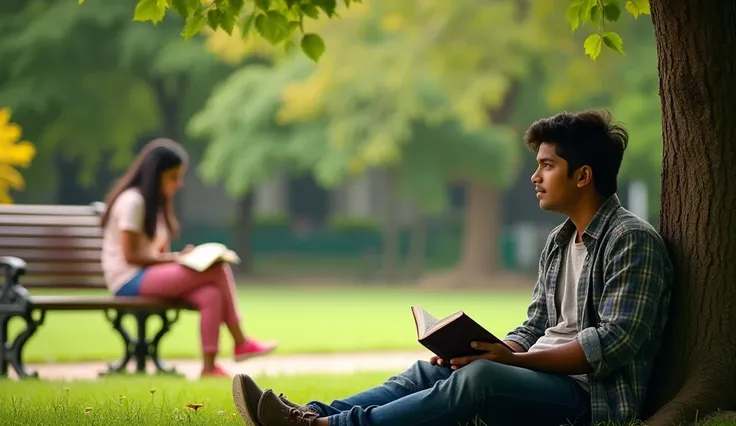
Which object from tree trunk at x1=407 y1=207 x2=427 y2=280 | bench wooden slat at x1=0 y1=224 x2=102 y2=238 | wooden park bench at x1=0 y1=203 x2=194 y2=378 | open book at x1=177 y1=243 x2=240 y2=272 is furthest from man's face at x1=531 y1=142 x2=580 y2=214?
tree trunk at x1=407 y1=207 x2=427 y2=280

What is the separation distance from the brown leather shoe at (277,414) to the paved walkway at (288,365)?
4273mm

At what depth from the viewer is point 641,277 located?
4645mm

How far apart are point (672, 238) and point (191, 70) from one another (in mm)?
25190

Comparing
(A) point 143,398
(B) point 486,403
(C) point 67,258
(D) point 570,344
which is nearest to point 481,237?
(C) point 67,258

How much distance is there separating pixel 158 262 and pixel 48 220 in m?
1.75

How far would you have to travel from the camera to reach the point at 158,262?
9000 millimetres

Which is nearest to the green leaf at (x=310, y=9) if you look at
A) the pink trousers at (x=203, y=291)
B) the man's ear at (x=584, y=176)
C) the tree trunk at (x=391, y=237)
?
the man's ear at (x=584, y=176)

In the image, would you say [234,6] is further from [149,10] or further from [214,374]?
[214,374]

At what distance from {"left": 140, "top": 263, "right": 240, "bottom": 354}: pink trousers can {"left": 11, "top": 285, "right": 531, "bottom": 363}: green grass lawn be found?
2346 mm

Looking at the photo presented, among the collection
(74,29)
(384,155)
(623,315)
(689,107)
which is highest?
(74,29)

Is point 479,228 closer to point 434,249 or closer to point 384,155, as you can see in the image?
point 384,155

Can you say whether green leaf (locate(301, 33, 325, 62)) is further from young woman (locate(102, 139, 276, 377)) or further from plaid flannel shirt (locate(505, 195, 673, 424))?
young woman (locate(102, 139, 276, 377))

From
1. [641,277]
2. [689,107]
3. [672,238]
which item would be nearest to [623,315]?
[641,277]

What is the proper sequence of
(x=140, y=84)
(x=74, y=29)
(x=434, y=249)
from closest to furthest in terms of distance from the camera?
(x=74, y=29), (x=140, y=84), (x=434, y=249)
